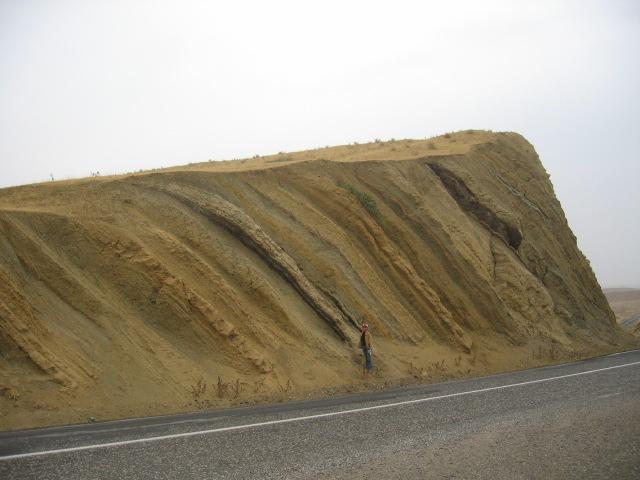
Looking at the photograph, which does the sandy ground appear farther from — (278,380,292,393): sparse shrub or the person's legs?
(278,380,292,393): sparse shrub

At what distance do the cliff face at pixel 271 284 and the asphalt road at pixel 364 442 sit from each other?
283cm

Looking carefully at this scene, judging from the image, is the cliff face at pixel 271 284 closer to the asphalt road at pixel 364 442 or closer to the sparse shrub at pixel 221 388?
the sparse shrub at pixel 221 388

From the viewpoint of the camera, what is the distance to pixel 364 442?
744 cm

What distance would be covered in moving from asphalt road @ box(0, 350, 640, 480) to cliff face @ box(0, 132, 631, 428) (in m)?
2.83

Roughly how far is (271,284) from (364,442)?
29.8 ft

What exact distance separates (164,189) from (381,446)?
11.7 m

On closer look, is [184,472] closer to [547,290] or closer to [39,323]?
[39,323]

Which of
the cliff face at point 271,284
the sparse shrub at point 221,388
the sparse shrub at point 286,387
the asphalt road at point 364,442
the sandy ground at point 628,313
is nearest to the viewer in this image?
the asphalt road at point 364,442

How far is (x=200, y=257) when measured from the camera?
15.4 m

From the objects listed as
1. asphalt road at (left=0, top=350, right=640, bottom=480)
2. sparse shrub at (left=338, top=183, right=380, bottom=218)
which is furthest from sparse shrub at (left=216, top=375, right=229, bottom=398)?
sparse shrub at (left=338, top=183, right=380, bottom=218)

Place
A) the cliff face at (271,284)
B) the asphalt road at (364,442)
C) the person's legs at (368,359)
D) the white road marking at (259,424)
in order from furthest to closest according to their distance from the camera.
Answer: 1. the person's legs at (368,359)
2. the cliff face at (271,284)
3. the white road marking at (259,424)
4. the asphalt road at (364,442)

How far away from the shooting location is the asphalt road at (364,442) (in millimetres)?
6309

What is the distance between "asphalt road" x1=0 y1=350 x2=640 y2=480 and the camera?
6.31 metres

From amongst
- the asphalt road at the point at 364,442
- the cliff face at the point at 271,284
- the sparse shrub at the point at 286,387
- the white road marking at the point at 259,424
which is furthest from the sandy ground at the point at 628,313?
the asphalt road at the point at 364,442
